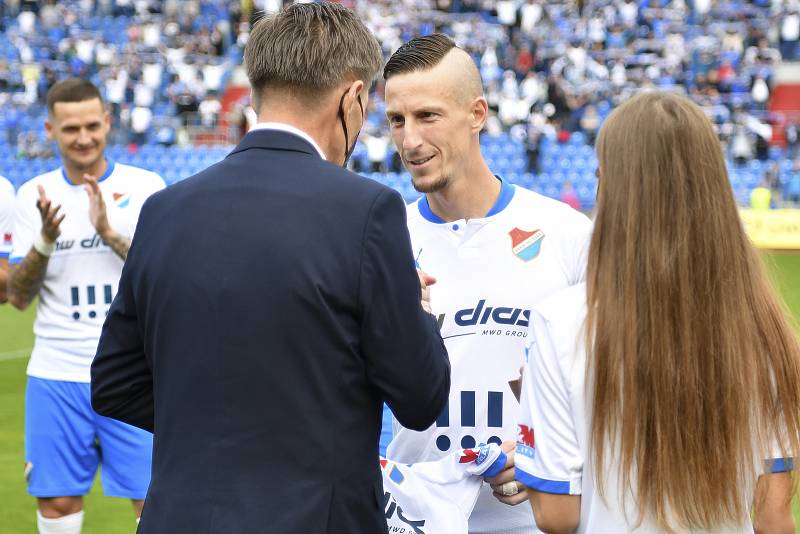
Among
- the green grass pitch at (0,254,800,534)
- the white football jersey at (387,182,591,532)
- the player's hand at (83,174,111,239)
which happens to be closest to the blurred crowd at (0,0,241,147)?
the green grass pitch at (0,254,800,534)

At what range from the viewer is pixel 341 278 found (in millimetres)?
2111

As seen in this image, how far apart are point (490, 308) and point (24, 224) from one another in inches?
121

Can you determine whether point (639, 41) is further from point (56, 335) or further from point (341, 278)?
point (341, 278)

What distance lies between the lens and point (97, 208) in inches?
194

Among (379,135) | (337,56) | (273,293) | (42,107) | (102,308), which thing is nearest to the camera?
(273,293)

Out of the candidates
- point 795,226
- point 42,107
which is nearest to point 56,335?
point 795,226

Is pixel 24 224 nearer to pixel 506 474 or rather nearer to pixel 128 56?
pixel 506 474

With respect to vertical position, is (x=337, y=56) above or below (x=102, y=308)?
above

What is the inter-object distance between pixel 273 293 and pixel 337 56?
1.80 feet

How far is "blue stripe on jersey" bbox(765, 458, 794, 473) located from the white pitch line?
10423mm

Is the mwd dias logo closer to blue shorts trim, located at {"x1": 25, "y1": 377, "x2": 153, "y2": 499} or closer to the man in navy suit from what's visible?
the man in navy suit

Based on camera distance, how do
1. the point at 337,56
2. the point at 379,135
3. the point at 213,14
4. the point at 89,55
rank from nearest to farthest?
the point at 337,56
the point at 379,135
the point at 89,55
the point at 213,14

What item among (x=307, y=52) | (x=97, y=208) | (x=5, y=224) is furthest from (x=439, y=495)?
(x=5, y=224)

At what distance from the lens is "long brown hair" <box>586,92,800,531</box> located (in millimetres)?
2119
